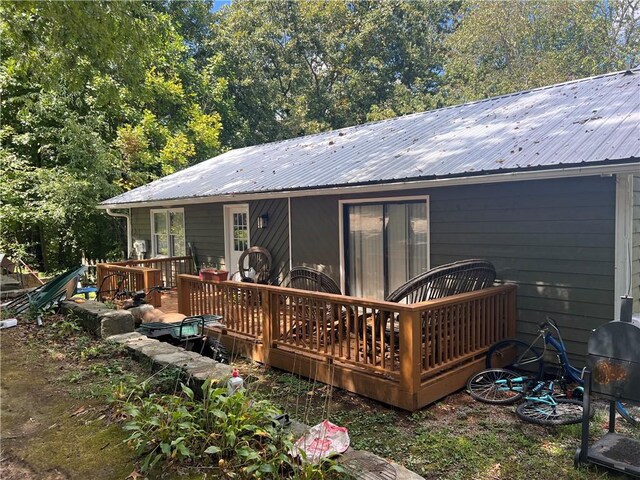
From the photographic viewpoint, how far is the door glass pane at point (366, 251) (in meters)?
6.75

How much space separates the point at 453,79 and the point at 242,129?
37.8 feet

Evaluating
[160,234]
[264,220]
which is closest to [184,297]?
[264,220]

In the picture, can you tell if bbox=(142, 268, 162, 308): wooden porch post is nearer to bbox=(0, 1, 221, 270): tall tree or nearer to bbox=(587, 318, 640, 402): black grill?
bbox=(0, 1, 221, 270): tall tree

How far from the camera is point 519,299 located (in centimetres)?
527

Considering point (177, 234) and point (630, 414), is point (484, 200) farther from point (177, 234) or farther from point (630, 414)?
point (177, 234)

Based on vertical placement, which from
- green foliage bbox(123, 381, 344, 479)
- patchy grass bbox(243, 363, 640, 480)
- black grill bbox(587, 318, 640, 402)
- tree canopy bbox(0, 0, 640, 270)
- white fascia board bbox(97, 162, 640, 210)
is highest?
tree canopy bbox(0, 0, 640, 270)

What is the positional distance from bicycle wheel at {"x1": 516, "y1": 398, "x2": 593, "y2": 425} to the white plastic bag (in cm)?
223

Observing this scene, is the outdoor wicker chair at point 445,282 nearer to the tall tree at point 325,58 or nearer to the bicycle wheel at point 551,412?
the bicycle wheel at point 551,412

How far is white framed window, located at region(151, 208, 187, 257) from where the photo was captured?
11.5 m

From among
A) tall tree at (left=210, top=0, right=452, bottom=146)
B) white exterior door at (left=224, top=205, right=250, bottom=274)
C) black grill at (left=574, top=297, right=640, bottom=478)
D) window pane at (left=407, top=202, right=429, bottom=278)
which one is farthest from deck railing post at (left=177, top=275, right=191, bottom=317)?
tall tree at (left=210, top=0, right=452, bottom=146)

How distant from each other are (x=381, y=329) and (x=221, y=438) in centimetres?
208

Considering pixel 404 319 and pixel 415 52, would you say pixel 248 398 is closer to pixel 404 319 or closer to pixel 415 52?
pixel 404 319

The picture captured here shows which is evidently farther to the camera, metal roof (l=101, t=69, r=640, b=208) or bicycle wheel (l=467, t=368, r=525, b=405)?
metal roof (l=101, t=69, r=640, b=208)

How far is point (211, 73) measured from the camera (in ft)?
69.6
